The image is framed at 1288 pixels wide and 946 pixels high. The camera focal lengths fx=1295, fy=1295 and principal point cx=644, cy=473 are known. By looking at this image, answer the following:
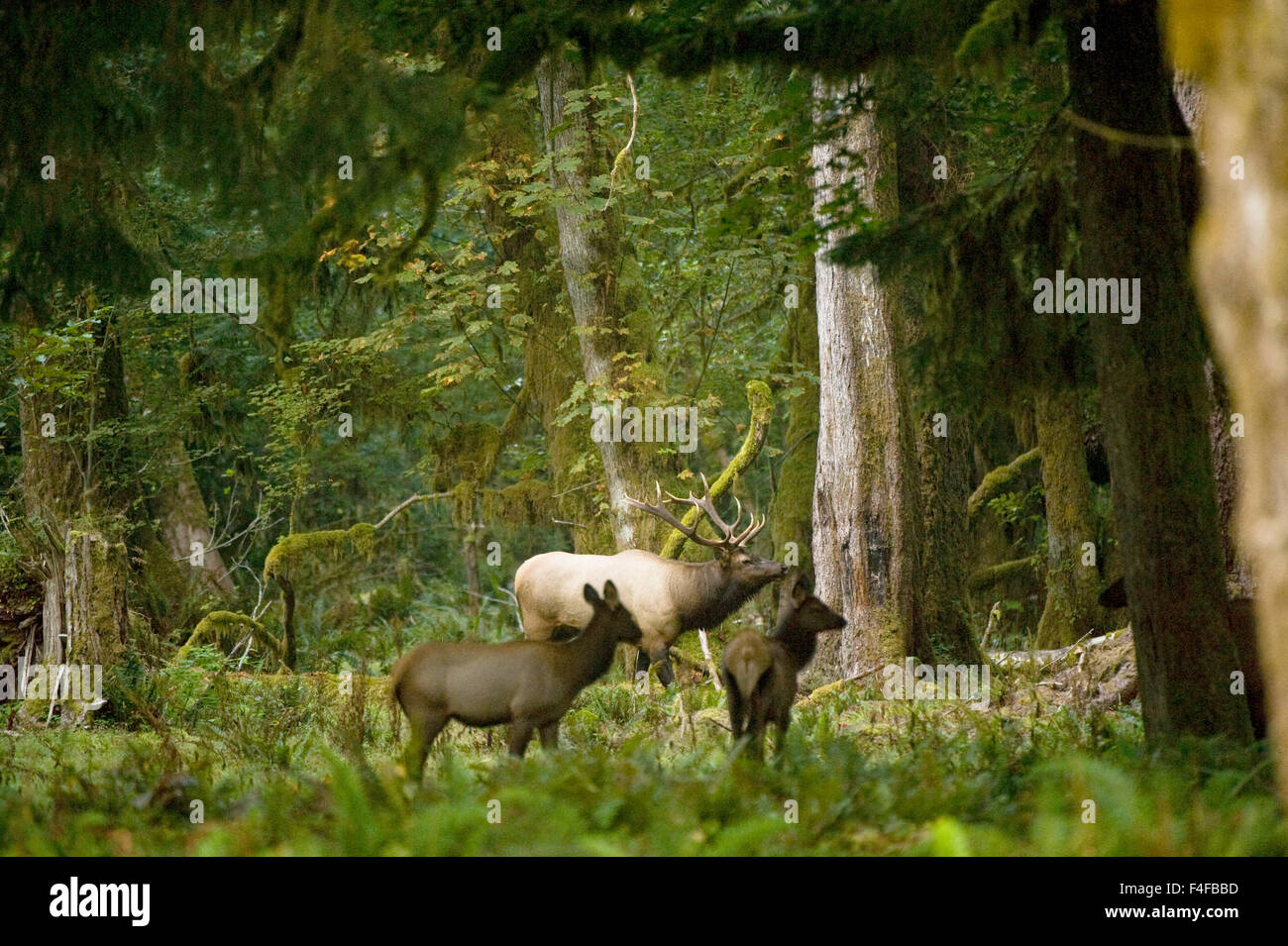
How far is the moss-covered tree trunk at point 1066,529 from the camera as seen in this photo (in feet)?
49.2

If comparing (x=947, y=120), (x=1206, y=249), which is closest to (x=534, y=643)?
(x=1206, y=249)

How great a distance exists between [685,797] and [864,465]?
7.31 meters

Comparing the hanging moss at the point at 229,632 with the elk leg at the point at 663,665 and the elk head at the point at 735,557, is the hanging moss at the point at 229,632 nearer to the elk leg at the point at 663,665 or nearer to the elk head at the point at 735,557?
the elk leg at the point at 663,665

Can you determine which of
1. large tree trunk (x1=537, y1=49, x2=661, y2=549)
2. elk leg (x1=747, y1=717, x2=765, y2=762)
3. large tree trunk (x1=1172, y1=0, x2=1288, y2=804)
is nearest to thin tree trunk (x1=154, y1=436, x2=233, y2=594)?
large tree trunk (x1=537, y1=49, x2=661, y2=549)

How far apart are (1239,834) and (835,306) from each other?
8620 millimetres

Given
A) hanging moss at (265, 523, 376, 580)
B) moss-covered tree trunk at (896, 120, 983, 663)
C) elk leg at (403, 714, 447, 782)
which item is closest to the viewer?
elk leg at (403, 714, 447, 782)

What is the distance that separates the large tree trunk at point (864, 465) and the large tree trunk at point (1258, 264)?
892 cm

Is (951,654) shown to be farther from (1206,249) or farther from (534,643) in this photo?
(1206,249)

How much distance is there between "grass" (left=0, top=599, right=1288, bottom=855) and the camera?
471 cm

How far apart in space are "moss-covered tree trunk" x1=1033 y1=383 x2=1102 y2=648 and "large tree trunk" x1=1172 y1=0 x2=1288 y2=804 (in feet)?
39.7

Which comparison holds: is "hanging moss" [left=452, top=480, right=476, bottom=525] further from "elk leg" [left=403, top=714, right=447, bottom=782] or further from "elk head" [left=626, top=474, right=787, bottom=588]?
"elk leg" [left=403, top=714, right=447, bottom=782]

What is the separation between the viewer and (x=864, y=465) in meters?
12.4

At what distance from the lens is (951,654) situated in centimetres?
1223

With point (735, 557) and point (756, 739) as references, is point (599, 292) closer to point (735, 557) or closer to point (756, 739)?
point (735, 557)
